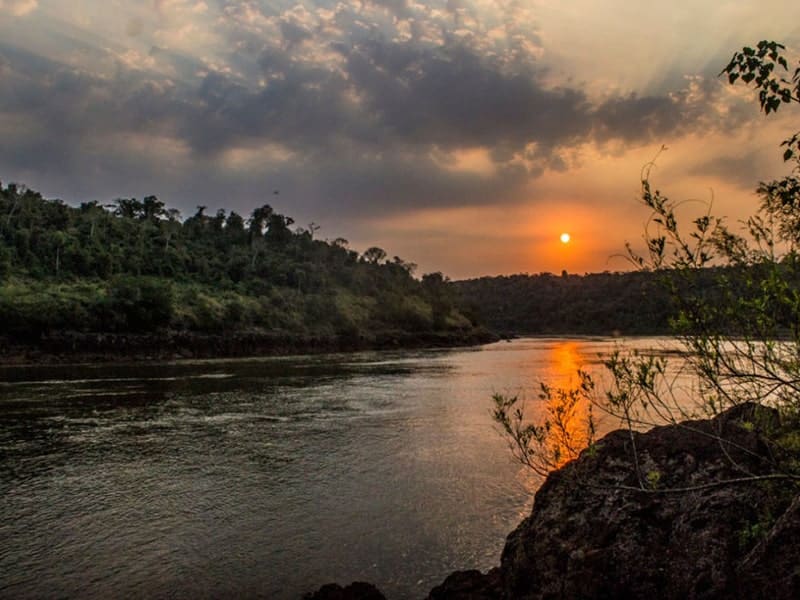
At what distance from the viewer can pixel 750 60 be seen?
4422 millimetres

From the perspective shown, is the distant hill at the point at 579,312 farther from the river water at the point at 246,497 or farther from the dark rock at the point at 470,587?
the dark rock at the point at 470,587

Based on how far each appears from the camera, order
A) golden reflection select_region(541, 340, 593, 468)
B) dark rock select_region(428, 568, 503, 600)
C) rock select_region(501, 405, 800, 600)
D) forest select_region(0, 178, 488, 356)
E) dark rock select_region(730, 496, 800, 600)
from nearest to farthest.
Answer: dark rock select_region(730, 496, 800, 600)
rock select_region(501, 405, 800, 600)
dark rock select_region(428, 568, 503, 600)
golden reflection select_region(541, 340, 593, 468)
forest select_region(0, 178, 488, 356)

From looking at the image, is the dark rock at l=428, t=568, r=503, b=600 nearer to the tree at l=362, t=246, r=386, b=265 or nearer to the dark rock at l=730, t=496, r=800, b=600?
the dark rock at l=730, t=496, r=800, b=600

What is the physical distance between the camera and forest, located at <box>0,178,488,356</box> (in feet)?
221

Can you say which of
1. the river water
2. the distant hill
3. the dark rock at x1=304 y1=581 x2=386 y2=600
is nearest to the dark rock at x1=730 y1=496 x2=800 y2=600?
the river water

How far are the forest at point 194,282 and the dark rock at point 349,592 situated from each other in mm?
61648

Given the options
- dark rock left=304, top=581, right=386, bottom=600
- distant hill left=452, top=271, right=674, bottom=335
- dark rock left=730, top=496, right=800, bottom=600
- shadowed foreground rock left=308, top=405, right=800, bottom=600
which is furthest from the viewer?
distant hill left=452, top=271, right=674, bottom=335

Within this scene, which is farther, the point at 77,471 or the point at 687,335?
the point at 77,471

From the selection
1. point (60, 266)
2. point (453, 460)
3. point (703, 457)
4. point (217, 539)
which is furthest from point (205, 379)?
point (60, 266)

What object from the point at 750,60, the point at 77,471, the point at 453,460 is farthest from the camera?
the point at 453,460

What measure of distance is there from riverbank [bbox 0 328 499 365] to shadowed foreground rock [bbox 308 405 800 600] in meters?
61.4

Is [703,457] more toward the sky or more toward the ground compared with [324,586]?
more toward the sky

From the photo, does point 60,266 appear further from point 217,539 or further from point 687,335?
point 687,335

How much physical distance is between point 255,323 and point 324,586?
81.5 m
